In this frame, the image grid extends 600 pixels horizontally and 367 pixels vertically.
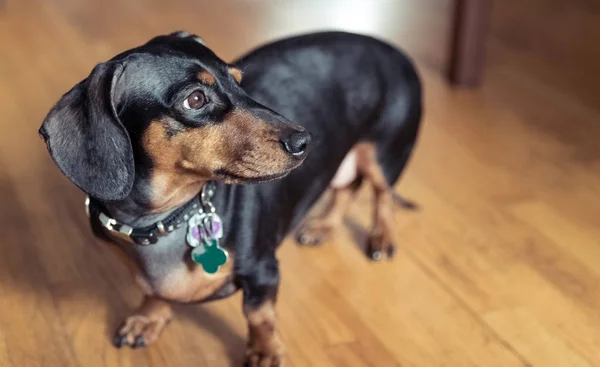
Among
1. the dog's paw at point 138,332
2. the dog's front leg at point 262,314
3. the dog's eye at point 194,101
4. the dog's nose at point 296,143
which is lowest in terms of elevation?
the dog's paw at point 138,332

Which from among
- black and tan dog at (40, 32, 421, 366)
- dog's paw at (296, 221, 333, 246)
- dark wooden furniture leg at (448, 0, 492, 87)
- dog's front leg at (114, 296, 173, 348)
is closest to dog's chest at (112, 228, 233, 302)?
black and tan dog at (40, 32, 421, 366)

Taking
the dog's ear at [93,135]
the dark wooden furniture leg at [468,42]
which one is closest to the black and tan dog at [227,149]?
the dog's ear at [93,135]

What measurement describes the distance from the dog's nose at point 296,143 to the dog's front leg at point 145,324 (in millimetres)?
522

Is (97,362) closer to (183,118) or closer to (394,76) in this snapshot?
(183,118)

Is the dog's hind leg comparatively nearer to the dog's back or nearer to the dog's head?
the dog's back

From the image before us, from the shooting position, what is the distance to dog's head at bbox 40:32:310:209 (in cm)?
129

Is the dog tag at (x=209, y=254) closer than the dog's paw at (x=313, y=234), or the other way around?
the dog tag at (x=209, y=254)

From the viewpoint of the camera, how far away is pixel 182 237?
4.93 ft

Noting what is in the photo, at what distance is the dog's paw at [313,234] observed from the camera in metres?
2.05

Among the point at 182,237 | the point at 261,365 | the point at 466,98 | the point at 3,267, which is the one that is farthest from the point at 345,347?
the point at 466,98

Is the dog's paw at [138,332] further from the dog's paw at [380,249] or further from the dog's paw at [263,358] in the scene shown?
the dog's paw at [380,249]

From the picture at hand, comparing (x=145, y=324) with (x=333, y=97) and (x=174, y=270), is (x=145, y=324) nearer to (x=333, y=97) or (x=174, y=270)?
(x=174, y=270)

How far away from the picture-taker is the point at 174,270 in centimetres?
151

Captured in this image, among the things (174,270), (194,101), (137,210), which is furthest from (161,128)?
(174,270)
